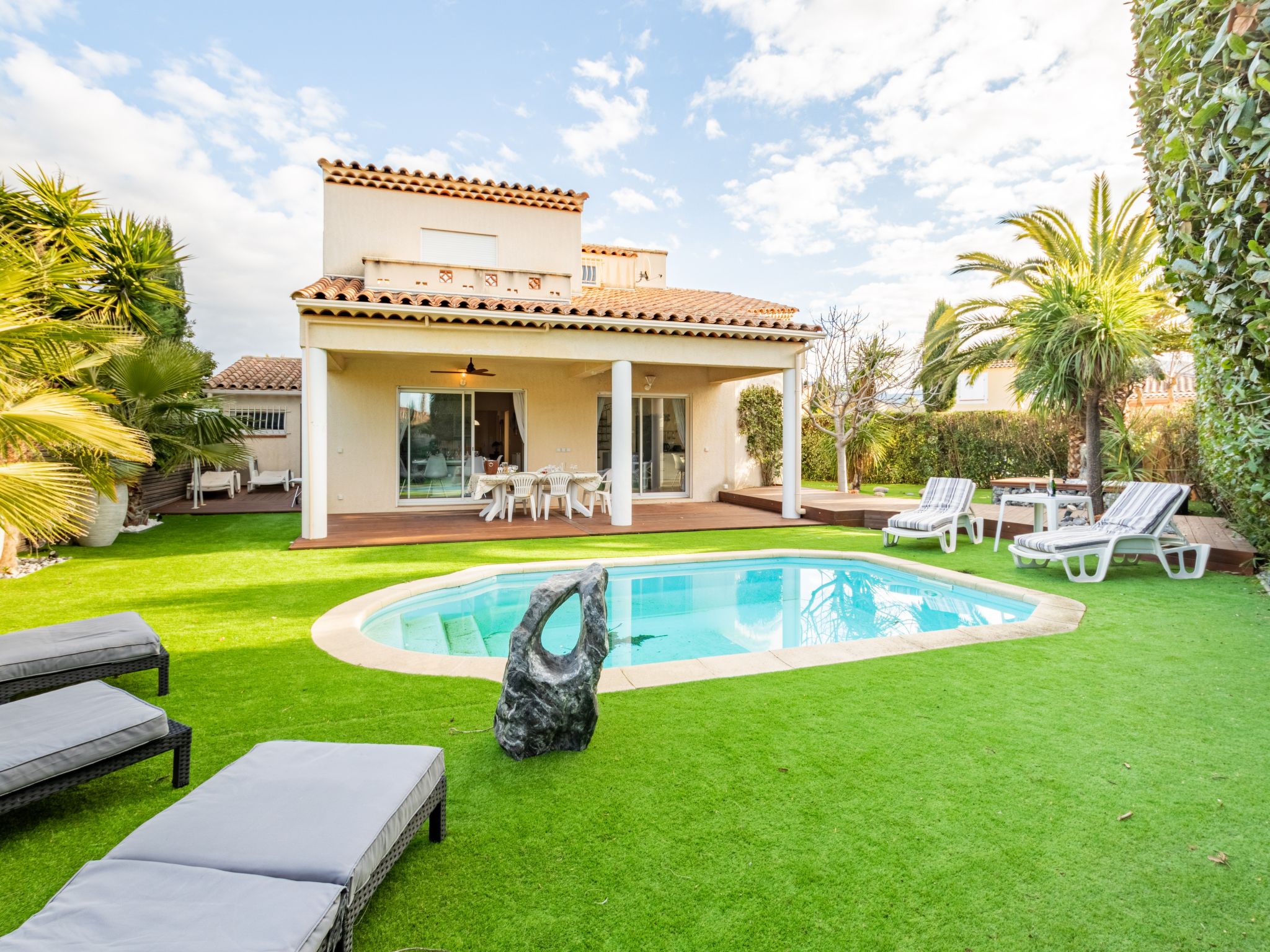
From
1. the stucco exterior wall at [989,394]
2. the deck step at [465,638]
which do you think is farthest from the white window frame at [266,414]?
the stucco exterior wall at [989,394]

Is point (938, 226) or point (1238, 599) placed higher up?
point (938, 226)

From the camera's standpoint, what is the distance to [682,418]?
61.5 ft

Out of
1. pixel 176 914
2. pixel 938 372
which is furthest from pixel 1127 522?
pixel 176 914

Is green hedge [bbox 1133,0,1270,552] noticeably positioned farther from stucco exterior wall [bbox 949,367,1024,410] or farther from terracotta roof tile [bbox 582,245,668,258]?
stucco exterior wall [bbox 949,367,1024,410]

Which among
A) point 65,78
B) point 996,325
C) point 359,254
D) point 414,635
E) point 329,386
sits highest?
point 65,78

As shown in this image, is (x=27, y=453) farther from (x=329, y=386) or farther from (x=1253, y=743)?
(x=1253, y=743)

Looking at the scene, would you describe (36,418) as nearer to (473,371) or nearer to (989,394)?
(473,371)

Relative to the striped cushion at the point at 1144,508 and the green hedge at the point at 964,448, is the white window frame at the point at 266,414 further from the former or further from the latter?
the striped cushion at the point at 1144,508

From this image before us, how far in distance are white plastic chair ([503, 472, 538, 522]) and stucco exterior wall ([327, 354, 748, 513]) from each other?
8.05 feet

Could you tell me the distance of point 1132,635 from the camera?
5965mm

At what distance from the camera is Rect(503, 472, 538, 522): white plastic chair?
45.9ft

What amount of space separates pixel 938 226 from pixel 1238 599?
75.8 feet

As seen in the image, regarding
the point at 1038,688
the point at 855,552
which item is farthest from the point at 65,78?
the point at 1038,688

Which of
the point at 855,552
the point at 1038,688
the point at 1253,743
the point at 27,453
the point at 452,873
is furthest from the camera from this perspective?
the point at 855,552
